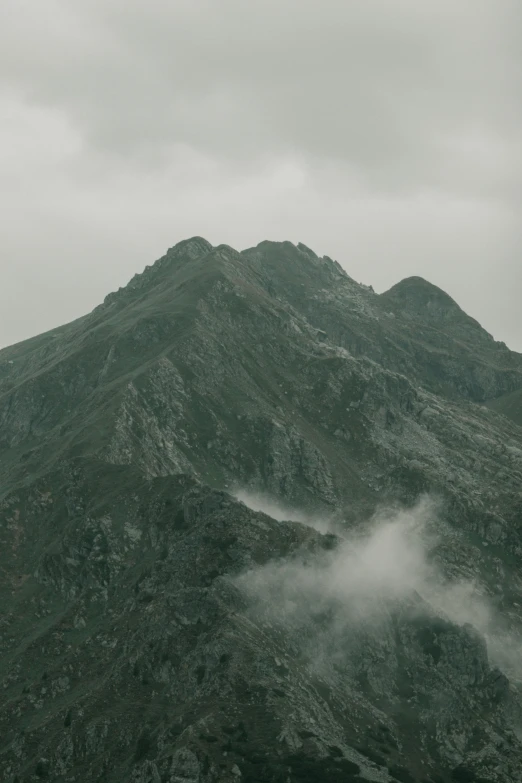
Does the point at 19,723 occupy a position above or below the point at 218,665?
below

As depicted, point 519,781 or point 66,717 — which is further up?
point 66,717

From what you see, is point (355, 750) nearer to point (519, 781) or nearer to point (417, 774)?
point (417, 774)

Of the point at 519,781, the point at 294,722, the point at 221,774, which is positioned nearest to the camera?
the point at 221,774

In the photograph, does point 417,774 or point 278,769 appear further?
point 417,774

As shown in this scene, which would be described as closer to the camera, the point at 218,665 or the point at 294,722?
the point at 294,722

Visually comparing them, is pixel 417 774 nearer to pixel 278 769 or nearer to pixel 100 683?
pixel 278 769

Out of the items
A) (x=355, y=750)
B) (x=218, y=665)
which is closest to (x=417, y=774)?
(x=355, y=750)

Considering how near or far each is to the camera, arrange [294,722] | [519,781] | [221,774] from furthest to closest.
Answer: [519,781] → [294,722] → [221,774]

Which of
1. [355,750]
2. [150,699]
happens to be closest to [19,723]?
[150,699]
